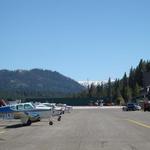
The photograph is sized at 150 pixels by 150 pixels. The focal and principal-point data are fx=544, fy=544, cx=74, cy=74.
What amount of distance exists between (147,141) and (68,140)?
3621 mm

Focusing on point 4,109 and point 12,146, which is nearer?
point 12,146

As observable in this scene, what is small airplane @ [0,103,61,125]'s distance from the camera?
41.8m

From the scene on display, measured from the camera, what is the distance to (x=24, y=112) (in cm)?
4200

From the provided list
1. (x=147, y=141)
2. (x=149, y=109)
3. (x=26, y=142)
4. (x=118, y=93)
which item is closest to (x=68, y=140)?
(x=26, y=142)

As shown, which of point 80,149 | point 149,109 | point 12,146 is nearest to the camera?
point 80,149

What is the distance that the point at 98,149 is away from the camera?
20.0 m

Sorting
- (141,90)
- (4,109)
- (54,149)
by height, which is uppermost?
(141,90)

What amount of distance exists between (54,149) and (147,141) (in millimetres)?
4694

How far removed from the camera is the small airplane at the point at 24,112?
41.8 m

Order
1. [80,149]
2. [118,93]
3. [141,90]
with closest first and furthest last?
[80,149], [141,90], [118,93]

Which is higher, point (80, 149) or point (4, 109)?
point (4, 109)

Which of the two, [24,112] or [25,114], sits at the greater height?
[24,112]

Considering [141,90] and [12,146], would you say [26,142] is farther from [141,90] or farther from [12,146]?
[141,90]

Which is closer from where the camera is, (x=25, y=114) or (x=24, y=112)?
(x=25, y=114)
